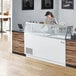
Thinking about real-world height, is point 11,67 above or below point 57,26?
below

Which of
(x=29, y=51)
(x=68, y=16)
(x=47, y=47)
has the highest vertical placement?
(x=68, y=16)

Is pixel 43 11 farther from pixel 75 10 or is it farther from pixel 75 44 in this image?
pixel 75 44

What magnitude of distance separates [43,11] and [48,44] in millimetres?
2129

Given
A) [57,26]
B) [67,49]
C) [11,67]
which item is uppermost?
[57,26]

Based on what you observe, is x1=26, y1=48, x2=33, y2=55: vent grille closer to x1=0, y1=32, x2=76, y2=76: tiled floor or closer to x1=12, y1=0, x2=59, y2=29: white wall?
x1=0, y1=32, x2=76, y2=76: tiled floor

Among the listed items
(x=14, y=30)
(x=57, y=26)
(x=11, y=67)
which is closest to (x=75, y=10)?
(x=57, y=26)

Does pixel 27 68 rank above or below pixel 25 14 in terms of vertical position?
below

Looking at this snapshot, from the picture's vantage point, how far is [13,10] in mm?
8438

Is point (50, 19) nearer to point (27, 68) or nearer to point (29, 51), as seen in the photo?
point (29, 51)

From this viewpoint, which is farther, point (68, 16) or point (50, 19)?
point (68, 16)

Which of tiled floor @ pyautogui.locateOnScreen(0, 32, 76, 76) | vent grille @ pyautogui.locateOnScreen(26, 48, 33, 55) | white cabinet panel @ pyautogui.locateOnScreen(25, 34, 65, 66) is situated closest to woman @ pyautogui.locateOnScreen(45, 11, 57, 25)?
white cabinet panel @ pyautogui.locateOnScreen(25, 34, 65, 66)

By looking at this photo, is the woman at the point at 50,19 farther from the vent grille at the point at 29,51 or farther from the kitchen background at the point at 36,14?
the vent grille at the point at 29,51

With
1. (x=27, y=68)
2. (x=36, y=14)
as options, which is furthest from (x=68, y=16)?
(x=27, y=68)

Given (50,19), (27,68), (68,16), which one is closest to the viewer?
(27,68)
